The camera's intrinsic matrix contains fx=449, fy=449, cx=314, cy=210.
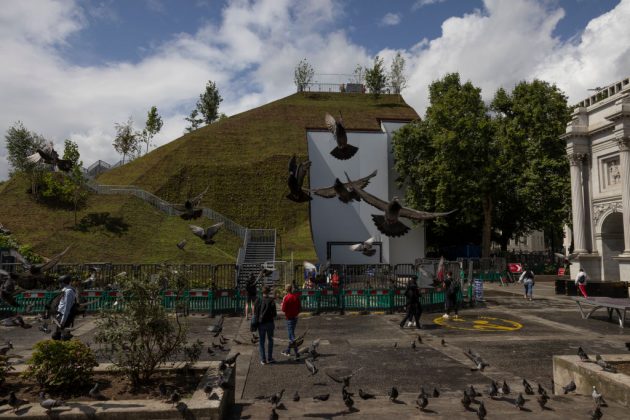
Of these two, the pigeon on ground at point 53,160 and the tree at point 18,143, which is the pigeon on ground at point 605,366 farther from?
the tree at point 18,143

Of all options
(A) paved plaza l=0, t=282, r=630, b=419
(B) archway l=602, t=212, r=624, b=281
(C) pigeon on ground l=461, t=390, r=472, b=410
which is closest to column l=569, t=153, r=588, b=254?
(B) archway l=602, t=212, r=624, b=281

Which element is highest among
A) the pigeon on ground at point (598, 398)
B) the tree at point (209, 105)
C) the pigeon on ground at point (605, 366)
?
the tree at point (209, 105)

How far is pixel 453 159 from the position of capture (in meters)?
43.1

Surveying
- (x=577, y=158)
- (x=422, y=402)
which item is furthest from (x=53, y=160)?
(x=577, y=158)

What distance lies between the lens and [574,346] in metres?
12.6

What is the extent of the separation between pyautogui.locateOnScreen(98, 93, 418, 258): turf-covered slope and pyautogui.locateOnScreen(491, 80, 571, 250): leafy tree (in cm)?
1595

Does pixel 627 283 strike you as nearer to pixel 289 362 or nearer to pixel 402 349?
pixel 402 349

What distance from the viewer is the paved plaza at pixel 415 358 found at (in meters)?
7.36

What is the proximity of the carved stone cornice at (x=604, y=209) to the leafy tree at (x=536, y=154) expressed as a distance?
991 cm

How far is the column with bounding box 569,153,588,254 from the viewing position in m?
31.2

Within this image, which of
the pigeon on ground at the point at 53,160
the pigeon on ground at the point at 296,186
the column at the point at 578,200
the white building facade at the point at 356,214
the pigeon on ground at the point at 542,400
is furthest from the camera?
the white building facade at the point at 356,214

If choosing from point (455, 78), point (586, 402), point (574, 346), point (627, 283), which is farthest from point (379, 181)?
point (586, 402)

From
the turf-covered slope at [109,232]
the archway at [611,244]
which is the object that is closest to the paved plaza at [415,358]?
the archway at [611,244]

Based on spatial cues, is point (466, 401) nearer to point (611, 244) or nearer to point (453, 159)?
point (611, 244)
